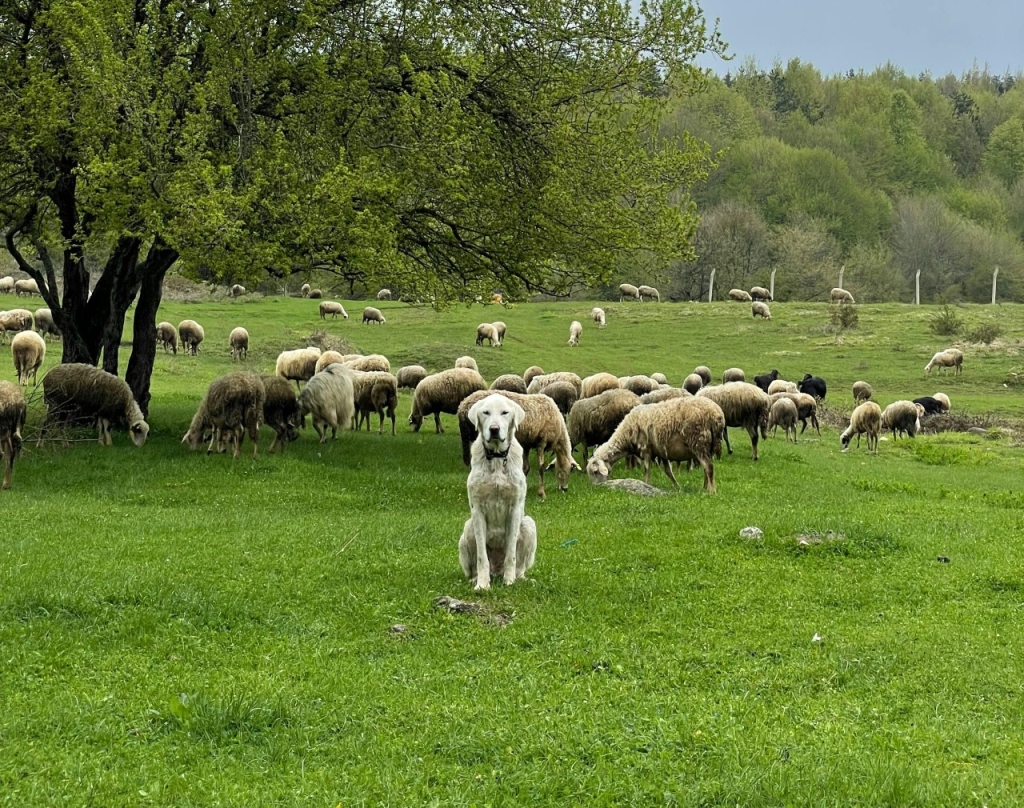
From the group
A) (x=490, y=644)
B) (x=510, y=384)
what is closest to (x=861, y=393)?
(x=510, y=384)

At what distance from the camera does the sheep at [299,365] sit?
2933 cm

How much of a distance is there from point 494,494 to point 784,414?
745 inches

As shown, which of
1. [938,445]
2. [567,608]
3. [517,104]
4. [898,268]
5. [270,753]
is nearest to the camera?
[270,753]

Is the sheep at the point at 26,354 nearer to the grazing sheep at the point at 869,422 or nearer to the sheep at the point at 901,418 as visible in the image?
the grazing sheep at the point at 869,422

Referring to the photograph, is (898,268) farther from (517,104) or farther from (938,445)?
(517,104)

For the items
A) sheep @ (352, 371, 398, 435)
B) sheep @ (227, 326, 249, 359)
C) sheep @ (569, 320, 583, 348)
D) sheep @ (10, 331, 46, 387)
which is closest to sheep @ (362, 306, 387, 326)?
sheep @ (569, 320, 583, 348)

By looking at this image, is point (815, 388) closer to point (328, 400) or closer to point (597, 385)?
point (597, 385)

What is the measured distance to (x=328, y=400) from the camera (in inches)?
806

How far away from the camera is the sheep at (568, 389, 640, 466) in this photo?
18328 millimetres

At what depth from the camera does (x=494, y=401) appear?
31.2ft

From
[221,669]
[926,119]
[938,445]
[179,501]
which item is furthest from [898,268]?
[221,669]

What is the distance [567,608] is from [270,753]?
12.2 feet

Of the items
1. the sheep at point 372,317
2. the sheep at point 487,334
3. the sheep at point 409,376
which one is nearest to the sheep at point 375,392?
the sheep at point 409,376

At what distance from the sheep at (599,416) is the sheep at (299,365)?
40.6 feet
